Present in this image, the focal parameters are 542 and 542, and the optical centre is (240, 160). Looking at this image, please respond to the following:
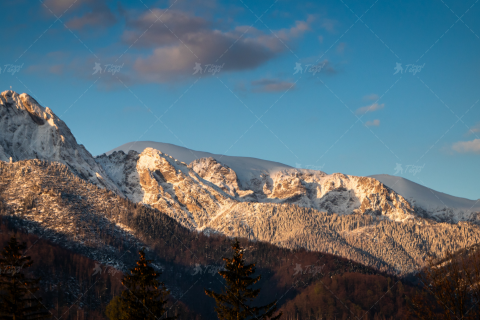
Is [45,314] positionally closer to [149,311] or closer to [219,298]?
[149,311]

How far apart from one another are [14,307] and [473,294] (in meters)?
52.7

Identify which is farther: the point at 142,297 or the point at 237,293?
the point at 142,297

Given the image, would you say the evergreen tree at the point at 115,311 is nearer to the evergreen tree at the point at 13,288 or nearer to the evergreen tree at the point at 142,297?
the evergreen tree at the point at 142,297

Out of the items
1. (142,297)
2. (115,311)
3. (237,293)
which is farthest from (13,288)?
(115,311)

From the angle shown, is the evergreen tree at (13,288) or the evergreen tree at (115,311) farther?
the evergreen tree at (115,311)

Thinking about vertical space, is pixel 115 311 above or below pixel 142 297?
below

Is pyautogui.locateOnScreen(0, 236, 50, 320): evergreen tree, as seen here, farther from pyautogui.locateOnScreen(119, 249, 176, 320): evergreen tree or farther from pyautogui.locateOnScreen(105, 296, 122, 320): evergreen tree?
pyautogui.locateOnScreen(105, 296, 122, 320): evergreen tree

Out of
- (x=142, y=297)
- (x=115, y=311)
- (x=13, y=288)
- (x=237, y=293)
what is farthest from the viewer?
(x=115, y=311)

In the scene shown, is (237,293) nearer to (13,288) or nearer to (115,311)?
(13,288)

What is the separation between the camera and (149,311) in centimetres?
6662

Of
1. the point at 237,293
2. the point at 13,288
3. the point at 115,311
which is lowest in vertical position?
the point at 115,311

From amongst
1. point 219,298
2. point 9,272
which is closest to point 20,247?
point 9,272

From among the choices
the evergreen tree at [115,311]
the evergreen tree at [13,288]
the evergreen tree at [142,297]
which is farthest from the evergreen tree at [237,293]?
the evergreen tree at [115,311]

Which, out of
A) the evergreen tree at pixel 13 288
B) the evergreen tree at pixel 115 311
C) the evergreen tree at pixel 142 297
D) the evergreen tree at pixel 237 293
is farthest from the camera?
the evergreen tree at pixel 115 311
